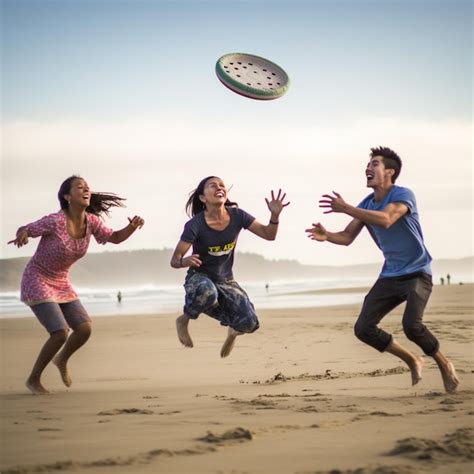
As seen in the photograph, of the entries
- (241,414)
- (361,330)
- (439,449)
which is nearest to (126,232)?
(361,330)

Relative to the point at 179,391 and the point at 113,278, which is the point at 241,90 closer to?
the point at 179,391

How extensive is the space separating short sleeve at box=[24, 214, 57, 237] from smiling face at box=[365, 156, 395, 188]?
2991 mm

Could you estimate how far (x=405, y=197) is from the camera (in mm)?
6691

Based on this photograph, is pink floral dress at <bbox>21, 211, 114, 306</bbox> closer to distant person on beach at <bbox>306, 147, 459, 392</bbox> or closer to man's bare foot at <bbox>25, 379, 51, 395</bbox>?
man's bare foot at <bbox>25, 379, 51, 395</bbox>

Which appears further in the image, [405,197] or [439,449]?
[405,197]

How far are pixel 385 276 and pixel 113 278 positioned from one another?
97748 millimetres

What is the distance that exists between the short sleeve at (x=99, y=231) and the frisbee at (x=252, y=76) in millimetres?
2154

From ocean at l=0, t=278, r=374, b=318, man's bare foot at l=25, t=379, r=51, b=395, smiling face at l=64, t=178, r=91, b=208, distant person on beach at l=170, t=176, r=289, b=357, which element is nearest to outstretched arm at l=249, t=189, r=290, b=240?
distant person on beach at l=170, t=176, r=289, b=357

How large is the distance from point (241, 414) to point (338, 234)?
2.30 meters

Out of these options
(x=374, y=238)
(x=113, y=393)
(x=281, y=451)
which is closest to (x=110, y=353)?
(x=113, y=393)

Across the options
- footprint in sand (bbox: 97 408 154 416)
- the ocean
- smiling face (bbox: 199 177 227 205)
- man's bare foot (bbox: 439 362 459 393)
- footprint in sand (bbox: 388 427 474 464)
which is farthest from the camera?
the ocean

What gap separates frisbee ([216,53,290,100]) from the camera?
8359mm

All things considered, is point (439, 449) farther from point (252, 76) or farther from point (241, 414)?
point (252, 76)

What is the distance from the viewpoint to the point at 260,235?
7359 mm
